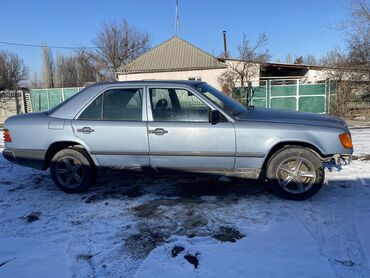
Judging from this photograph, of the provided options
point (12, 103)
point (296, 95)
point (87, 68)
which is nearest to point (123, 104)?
point (296, 95)

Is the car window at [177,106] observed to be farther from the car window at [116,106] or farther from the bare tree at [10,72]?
the bare tree at [10,72]

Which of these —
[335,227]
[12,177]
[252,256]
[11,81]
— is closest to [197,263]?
[252,256]

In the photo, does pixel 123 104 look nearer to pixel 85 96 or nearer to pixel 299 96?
pixel 85 96

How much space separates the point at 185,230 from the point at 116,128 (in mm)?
1828

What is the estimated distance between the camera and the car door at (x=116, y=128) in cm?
452

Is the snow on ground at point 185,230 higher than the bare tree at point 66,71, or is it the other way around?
the bare tree at point 66,71

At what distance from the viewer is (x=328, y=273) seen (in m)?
2.74

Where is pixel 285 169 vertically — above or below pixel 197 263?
above

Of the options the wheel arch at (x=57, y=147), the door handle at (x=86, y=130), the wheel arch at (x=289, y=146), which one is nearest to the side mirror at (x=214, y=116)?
the wheel arch at (x=289, y=146)

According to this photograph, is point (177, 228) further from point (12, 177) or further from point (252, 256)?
point (12, 177)

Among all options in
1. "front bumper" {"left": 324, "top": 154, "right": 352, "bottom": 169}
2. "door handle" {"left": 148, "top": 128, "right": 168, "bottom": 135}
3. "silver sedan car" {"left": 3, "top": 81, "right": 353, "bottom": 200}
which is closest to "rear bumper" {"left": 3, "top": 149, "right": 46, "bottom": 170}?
"silver sedan car" {"left": 3, "top": 81, "right": 353, "bottom": 200}

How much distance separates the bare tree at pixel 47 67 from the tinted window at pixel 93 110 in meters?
55.4

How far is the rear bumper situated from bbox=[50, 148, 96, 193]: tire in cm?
18

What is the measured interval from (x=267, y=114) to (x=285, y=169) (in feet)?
2.92
